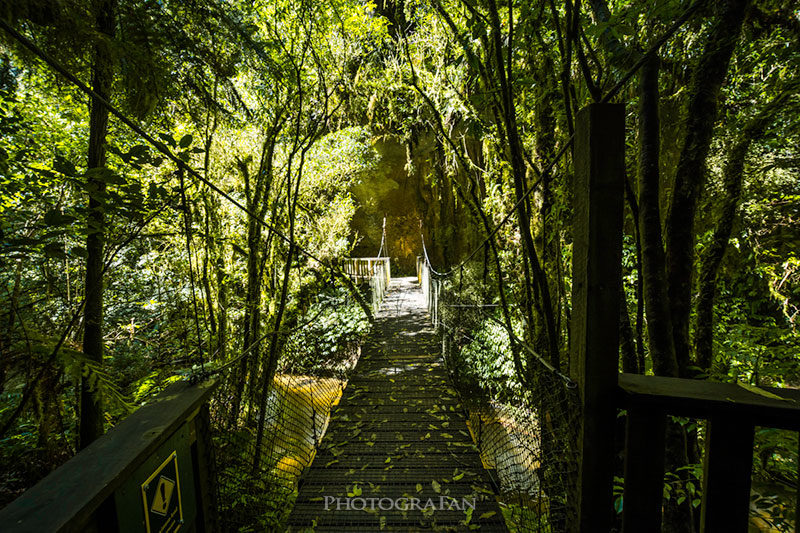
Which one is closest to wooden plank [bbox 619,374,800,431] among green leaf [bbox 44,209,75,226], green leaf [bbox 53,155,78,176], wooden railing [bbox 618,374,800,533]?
wooden railing [bbox 618,374,800,533]

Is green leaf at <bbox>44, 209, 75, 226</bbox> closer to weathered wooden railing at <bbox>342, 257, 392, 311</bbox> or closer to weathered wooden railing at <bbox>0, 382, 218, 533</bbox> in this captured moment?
weathered wooden railing at <bbox>0, 382, 218, 533</bbox>

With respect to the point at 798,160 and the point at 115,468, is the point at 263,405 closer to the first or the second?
the point at 115,468

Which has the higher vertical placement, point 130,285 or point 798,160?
point 798,160

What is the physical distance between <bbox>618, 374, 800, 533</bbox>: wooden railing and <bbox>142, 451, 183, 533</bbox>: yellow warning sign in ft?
3.30

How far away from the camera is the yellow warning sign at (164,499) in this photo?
2.14ft

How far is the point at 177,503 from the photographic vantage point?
2.47ft

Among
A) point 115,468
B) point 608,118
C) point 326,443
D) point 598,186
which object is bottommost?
point 326,443

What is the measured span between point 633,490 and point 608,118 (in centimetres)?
84

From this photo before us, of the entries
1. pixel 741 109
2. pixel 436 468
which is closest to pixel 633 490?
pixel 436 468

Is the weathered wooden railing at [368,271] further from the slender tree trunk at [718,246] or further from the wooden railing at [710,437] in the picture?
the wooden railing at [710,437]

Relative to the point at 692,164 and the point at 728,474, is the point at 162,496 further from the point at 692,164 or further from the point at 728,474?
the point at 692,164

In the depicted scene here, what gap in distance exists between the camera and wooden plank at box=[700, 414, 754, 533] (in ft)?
2.05

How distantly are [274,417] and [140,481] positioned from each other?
184 centimetres

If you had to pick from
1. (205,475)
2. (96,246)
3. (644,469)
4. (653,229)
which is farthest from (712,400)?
(96,246)
